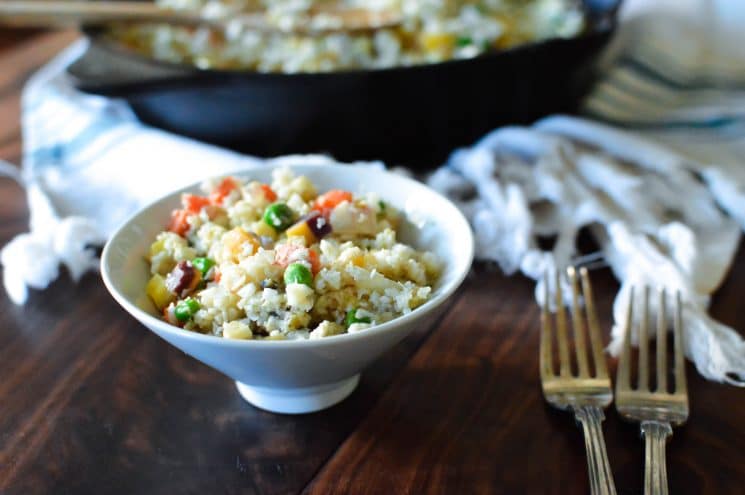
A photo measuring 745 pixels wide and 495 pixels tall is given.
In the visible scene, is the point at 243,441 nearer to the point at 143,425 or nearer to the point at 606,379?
the point at 143,425

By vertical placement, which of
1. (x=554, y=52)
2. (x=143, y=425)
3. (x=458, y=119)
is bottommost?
(x=143, y=425)

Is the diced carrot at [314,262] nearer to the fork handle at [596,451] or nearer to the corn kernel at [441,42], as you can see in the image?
the fork handle at [596,451]

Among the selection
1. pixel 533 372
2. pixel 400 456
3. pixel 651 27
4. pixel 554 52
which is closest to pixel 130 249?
pixel 400 456

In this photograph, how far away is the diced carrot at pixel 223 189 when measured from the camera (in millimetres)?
935

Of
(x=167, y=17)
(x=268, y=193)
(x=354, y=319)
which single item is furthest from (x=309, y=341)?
(x=167, y=17)

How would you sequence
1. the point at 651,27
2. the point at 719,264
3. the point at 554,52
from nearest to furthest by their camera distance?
the point at 719,264 → the point at 554,52 → the point at 651,27

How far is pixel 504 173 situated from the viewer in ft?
4.29

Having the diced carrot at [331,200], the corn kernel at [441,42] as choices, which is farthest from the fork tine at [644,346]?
the corn kernel at [441,42]

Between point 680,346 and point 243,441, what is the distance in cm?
54

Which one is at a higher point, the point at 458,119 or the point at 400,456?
the point at 458,119

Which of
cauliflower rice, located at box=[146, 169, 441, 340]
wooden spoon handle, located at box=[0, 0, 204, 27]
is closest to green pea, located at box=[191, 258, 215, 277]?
cauliflower rice, located at box=[146, 169, 441, 340]

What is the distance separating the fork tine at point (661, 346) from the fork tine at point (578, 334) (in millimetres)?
81

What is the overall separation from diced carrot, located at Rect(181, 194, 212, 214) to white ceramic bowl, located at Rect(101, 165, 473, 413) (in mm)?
25

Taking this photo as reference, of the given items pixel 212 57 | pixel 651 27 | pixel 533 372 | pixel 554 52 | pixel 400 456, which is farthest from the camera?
pixel 651 27
